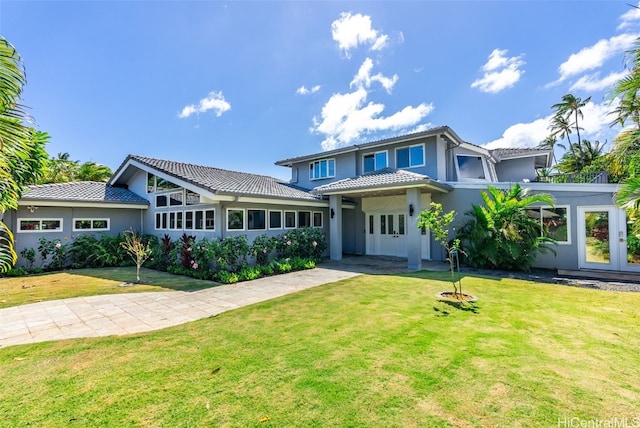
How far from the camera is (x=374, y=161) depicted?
57.2 feet

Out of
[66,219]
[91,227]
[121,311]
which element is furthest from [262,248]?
[66,219]

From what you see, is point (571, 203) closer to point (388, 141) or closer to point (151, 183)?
point (388, 141)

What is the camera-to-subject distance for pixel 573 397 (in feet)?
10.9

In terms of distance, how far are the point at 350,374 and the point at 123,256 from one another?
54.1ft

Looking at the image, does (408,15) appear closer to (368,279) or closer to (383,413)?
(368,279)

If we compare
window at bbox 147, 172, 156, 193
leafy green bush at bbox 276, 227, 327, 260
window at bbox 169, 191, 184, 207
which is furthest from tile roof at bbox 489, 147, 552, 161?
window at bbox 147, 172, 156, 193

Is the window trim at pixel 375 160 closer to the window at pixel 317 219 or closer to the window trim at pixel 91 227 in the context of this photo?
the window at pixel 317 219

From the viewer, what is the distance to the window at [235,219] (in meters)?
12.5

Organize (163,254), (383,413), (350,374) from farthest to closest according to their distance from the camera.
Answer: (163,254)
(350,374)
(383,413)

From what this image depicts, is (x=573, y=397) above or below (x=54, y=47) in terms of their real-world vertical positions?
below

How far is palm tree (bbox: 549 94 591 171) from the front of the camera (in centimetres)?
3170

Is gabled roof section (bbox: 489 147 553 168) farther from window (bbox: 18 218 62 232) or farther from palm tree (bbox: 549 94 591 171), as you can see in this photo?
window (bbox: 18 218 62 232)

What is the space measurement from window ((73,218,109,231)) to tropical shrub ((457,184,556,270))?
65.1ft

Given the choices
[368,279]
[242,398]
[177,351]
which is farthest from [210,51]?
[242,398]
